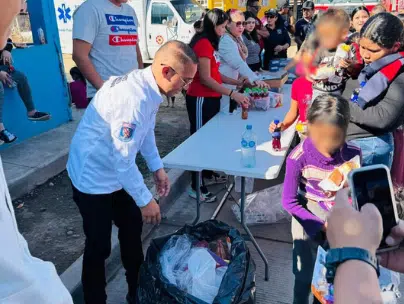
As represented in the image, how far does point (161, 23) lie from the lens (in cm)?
991

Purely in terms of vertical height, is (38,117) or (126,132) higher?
(126,132)

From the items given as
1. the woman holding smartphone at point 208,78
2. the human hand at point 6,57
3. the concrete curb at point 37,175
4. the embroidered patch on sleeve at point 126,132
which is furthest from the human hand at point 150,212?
the human hand at point 6,57

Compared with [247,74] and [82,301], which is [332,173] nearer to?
[82,301]

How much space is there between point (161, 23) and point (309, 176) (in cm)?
892

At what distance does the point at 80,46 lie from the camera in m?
2.67

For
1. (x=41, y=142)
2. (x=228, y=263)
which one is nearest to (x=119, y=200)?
(x=228, y=263)

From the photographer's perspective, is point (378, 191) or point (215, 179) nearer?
point (378, 191)

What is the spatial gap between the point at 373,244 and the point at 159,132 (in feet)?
15.0

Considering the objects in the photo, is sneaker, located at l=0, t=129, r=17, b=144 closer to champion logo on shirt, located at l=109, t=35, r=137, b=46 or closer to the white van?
champion logo on shirt, located at l=109, t=35, r=137, b=46

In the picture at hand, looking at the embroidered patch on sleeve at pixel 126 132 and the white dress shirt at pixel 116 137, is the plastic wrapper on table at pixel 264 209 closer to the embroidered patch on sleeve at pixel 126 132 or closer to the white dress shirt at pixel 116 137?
the white dress shirt at pixel 116 137

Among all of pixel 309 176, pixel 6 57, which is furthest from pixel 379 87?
pixel 6 57

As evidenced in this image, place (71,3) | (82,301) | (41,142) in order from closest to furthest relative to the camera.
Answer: (82,301) < (41,142) < (71,3)

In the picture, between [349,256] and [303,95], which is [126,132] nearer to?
[349,256]

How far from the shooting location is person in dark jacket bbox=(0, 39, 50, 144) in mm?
3893
